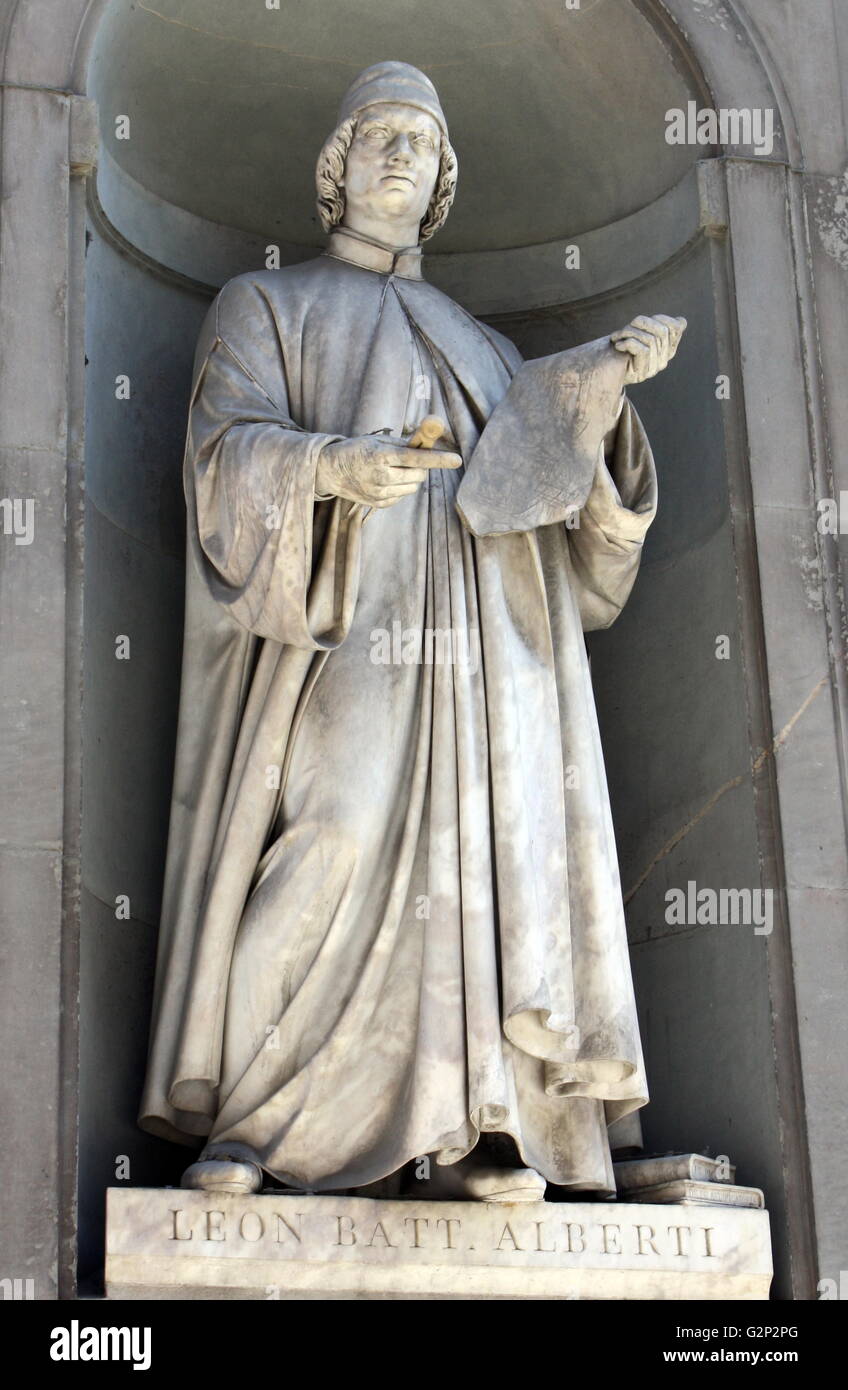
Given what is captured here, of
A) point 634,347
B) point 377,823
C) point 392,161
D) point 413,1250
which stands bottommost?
point 413,1250

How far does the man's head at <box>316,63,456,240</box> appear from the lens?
23.8 feet

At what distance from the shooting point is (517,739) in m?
6.60

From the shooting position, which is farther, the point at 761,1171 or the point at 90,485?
the point at 90,485

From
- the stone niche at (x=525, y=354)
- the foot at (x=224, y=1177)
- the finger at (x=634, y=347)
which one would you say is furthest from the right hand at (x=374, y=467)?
the foot at (x=224, y=1177)

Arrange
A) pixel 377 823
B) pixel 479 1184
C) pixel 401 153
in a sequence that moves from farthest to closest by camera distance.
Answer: pixel 401 153 < pixel 377 823 < pixel 479 1184

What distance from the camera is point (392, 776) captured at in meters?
6.54

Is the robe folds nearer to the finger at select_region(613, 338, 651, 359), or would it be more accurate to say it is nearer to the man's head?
the finger at select_region(613, 338, 651, 359)

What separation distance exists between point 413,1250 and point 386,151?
9.60 ft

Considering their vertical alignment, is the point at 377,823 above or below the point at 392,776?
below

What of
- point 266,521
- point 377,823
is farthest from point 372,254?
point 377,823

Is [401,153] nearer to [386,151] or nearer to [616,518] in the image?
[386,151]

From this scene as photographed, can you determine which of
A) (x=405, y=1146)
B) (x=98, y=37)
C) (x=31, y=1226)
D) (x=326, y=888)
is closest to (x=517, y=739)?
(x=326, y=888)

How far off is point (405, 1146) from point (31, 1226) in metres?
0.85

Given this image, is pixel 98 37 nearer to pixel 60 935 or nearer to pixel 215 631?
pixel 215 631
